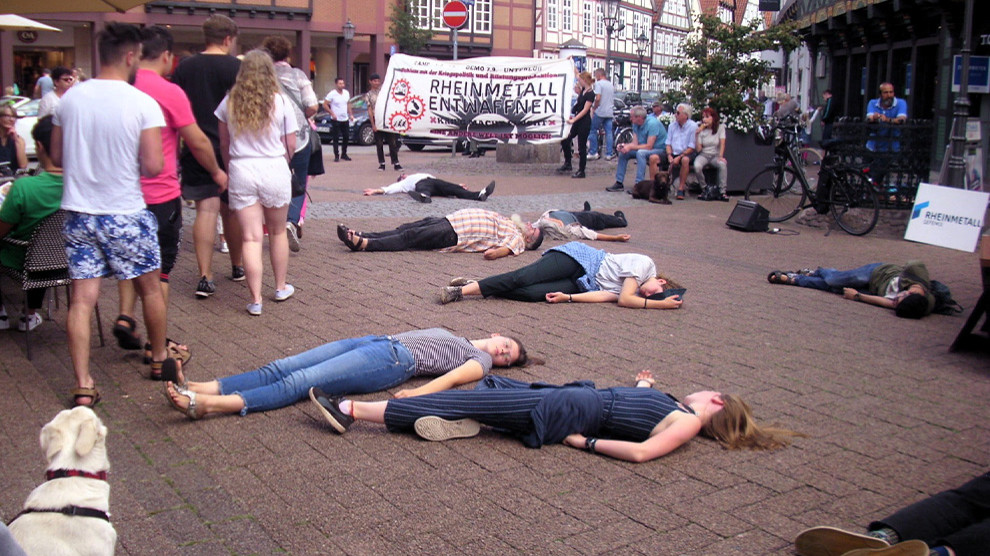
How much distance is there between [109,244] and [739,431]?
3249 millimetres

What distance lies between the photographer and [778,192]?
44.2 feet

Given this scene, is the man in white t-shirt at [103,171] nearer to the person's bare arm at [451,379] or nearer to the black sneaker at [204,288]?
the person's bare arm at [451,379]

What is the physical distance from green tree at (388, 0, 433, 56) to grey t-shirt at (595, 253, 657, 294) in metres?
38.4

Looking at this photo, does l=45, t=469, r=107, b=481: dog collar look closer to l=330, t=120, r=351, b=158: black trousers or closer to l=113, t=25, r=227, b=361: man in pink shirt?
l=113, t=25, r=227, b=361: man in pink shirt

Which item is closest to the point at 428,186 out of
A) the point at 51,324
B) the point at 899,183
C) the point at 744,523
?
the point at 899,183

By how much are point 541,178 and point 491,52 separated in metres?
38.1

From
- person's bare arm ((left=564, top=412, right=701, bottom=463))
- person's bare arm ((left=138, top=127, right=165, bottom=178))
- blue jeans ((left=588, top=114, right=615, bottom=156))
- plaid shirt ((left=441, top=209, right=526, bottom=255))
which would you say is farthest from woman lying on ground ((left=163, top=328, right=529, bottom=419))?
blue jeans ((left=588, top=114, right=615, bottom=156))

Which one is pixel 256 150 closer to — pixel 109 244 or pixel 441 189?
pixel 109 244

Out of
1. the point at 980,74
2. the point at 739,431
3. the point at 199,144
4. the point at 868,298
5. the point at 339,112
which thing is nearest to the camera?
the point at 739,431

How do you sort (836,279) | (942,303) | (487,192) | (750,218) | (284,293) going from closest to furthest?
(284,293)
(942,303)
(836,279)
(750,218)
(487,192)

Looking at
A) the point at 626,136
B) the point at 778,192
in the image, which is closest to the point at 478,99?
the point at 626,136

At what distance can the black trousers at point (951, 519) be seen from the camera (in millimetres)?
→ 3338

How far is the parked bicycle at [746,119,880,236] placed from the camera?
11.8 m

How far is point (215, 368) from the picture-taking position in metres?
5.42
